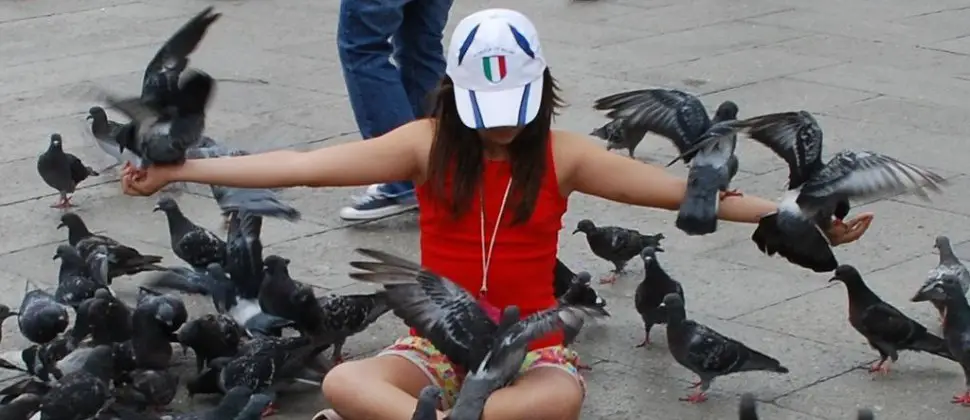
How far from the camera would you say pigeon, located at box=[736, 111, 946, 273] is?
4.60 m

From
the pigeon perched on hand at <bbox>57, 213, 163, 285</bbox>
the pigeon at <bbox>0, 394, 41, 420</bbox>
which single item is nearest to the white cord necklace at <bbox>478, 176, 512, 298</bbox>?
the pigeon at <bbox>0, 394, 41, 420</bbox>

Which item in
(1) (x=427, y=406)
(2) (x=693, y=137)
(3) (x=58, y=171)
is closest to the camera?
(1) (x=427, y=406)

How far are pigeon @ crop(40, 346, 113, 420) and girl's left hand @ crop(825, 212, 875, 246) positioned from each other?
2154 mm

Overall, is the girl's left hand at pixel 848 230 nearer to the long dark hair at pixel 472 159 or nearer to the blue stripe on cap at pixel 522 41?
the long dark hair at pixel 472 159

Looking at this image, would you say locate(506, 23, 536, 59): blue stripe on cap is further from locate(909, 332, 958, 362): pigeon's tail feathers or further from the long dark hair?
locate(909, 332, 958, 362): pigeon's tail feathers

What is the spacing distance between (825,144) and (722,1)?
14.4ft

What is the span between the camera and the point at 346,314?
5.29 metres

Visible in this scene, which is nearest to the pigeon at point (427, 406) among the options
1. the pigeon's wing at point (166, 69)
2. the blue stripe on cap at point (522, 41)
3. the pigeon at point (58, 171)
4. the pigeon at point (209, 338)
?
the blue stripe on cap at point (522, 41)

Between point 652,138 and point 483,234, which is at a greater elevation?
point 483,234

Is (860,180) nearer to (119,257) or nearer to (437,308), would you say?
(437,308)

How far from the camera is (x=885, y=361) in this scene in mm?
5453

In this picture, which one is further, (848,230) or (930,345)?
(930,345)

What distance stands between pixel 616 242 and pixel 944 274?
4.13ft

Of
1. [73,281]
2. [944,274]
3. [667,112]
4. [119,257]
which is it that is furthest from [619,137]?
[73,281]
